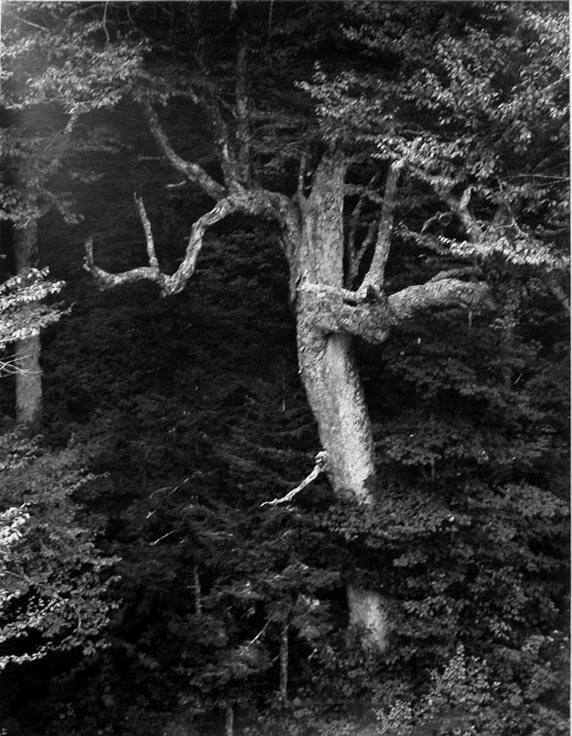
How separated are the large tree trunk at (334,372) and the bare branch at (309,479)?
0.64 feet

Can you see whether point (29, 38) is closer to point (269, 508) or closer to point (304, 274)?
point (304, 274)

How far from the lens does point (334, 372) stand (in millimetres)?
8672

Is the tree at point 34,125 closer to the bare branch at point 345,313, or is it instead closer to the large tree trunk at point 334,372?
the large tree trunk at point 334,372

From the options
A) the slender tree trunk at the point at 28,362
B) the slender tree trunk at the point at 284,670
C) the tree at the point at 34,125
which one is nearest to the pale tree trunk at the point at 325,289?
the slender tree trunk at the point at 284,670

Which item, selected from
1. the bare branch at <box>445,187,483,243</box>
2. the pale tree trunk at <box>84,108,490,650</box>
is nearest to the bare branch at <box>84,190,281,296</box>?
the pale tree trunk at <box>84,108,490,650</box>

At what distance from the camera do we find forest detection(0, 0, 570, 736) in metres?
7.23

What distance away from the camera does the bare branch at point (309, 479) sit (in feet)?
26.5

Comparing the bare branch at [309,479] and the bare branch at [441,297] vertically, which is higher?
the bare branch at [441,297]

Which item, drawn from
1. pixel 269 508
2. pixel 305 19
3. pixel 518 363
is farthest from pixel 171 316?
pixel 518 363

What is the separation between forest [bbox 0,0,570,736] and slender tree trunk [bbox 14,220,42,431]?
56 cm

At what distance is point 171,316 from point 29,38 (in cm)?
439

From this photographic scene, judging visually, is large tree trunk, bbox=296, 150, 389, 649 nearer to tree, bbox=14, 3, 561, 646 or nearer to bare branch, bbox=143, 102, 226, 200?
tree, bbox=14, 3, 561, 646

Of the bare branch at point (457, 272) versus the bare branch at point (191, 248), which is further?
the bare branch at point (191, 248)

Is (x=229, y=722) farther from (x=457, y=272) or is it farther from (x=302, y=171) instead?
(x=302, y=171)
